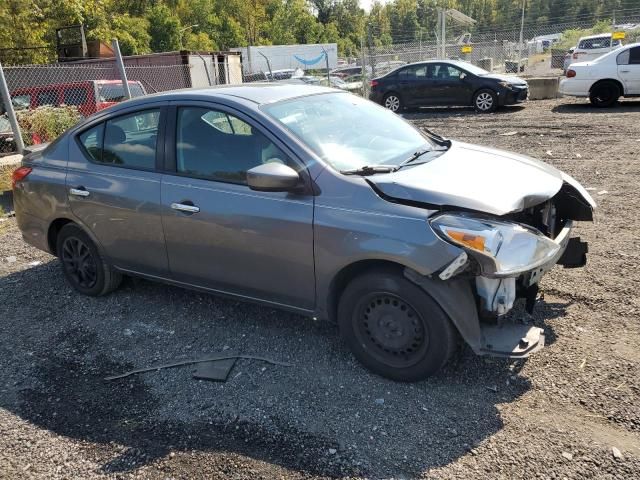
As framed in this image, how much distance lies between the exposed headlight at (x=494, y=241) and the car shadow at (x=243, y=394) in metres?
0.76

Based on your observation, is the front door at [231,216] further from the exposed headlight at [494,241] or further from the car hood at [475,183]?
the exposed headlight at [494,241]

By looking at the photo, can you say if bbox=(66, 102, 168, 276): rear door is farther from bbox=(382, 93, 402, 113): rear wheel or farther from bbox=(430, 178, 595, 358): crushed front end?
bbox=(382, 93, 402, 113): rear wheel

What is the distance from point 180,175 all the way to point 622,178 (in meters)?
6.10

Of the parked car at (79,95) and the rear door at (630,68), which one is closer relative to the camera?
the parked car at (79,95)

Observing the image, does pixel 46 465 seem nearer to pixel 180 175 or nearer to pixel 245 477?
pixel 245 477

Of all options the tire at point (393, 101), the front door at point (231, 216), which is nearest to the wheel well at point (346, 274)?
the front door at point (231, 216)

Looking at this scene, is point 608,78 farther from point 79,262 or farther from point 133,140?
point 79,262

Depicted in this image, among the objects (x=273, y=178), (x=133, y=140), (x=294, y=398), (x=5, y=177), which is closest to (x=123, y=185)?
(x=133, y=140)

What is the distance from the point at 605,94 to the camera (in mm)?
13586

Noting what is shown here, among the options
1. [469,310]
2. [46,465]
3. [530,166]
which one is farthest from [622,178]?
[46,465]

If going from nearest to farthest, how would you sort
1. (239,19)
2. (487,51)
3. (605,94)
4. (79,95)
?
(79,95)
(605,94)
(487,51)
(239,19)

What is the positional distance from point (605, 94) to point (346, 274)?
13.1 m

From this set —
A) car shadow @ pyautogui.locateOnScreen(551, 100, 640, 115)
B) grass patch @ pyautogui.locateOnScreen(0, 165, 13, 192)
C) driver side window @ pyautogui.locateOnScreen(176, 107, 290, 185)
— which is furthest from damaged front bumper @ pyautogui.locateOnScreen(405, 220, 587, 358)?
car shadow @ pyautogui.locateOnScreen(551, 100, 640, 115)

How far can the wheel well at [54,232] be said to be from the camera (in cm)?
464
